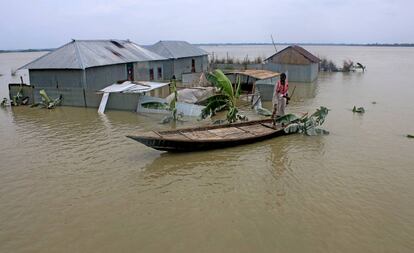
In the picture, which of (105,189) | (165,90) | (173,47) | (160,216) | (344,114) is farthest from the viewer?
(173,47)

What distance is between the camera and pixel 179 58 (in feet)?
102

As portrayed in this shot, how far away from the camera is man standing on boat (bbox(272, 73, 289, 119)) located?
522 inches

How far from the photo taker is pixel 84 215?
24.0 feet

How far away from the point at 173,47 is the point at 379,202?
26.6 meters

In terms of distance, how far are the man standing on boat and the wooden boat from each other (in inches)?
23.2

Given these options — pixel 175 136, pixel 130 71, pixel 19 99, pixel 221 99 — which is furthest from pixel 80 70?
pixel 175 136

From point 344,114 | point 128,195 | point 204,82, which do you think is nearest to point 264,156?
point 128,195

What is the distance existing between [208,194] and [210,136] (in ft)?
11.6

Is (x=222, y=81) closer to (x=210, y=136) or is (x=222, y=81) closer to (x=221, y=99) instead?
(x=221, y=99)

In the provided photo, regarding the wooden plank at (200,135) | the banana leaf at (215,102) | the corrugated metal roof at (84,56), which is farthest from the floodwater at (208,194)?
the corrugated metal roof at (84,56)

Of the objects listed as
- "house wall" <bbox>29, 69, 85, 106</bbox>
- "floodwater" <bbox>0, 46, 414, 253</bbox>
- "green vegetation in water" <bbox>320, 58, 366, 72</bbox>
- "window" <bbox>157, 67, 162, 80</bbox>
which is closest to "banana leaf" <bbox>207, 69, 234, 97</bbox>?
"floodwater" <bbox>0, 46, 414, 253</bbox>

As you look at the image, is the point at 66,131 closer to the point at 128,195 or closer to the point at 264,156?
the point at 128,195

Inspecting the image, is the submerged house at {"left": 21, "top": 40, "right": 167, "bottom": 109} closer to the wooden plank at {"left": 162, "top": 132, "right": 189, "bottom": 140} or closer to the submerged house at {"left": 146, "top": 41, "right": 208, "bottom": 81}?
the submerged house at {"left": 146, "top": 41, "right": 208, "bottom": 81}

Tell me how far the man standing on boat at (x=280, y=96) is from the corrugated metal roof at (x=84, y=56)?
10.8 m
